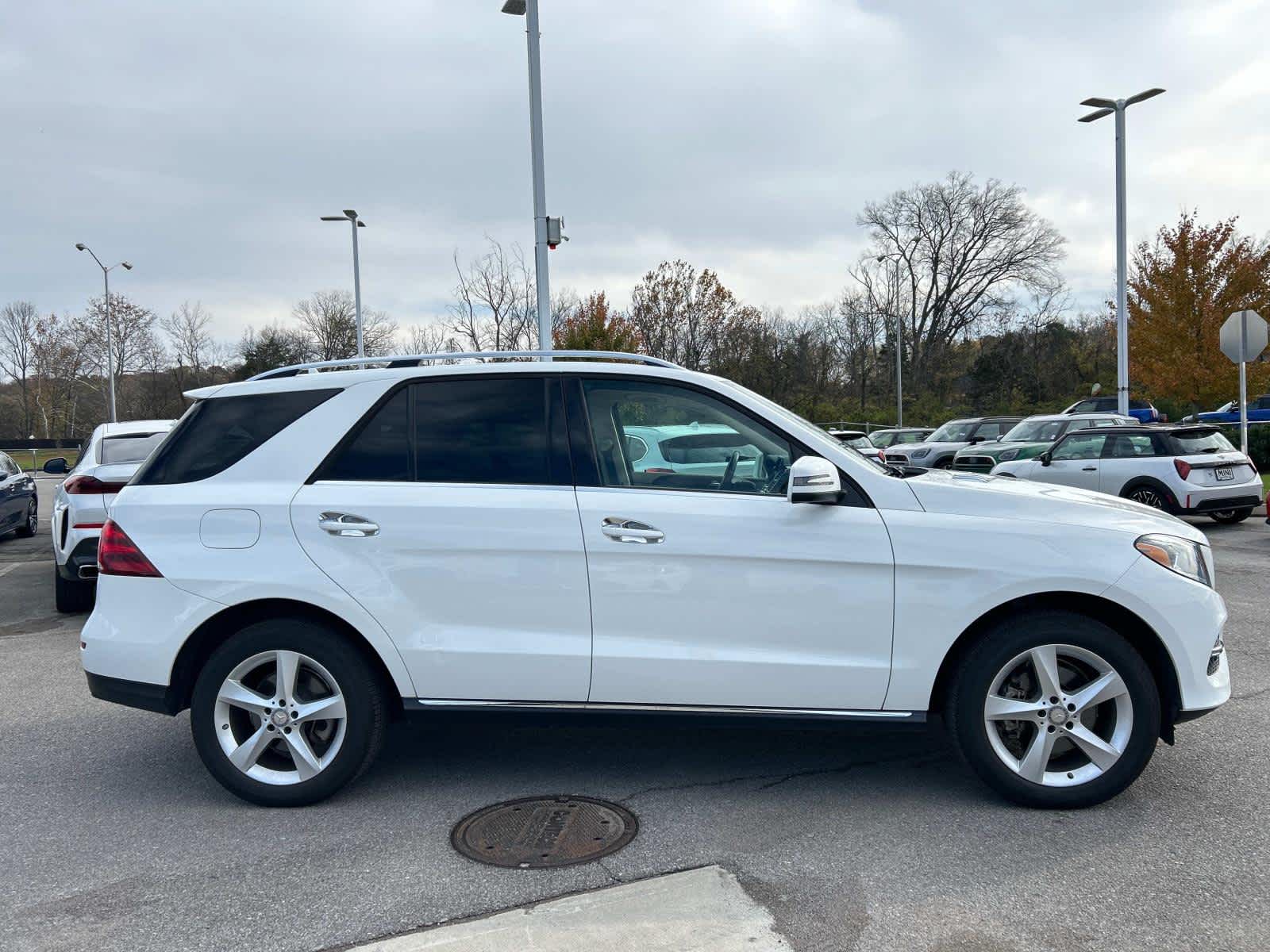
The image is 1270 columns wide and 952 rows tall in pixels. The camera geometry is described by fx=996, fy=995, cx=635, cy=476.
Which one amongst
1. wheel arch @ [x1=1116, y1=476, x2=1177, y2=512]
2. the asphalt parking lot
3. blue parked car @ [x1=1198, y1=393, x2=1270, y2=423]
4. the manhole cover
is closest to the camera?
Answer: the asphalt parking lot

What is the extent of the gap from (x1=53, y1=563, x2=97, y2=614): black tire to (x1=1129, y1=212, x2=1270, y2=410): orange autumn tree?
2670 centimetres

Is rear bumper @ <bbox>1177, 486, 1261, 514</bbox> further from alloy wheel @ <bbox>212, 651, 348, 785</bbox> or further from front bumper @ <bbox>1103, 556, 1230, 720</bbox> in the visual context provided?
alloy wheel @ <bbox>212, 651, 348, 785</bbox>

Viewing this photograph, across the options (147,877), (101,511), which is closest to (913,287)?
(101,511)

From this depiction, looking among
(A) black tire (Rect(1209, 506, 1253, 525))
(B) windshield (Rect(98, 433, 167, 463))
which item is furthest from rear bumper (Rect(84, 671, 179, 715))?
(A) black tire (Rect(1209, 506, 1253, 525))

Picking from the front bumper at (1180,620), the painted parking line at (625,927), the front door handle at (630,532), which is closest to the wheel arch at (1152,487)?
the front bumper at (1180,620)

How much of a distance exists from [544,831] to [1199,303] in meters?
28.6

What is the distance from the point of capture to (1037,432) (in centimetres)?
2036

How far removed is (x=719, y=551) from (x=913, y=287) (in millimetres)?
58991

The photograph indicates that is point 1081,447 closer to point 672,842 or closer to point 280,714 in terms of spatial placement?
point 672,842

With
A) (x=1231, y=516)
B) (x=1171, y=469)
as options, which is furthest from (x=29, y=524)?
(x=1231, y=516)

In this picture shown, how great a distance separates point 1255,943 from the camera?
292cm

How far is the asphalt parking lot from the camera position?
10.2 feet

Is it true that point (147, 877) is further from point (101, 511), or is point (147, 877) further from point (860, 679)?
point (101, 511)

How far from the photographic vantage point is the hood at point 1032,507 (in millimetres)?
3939
